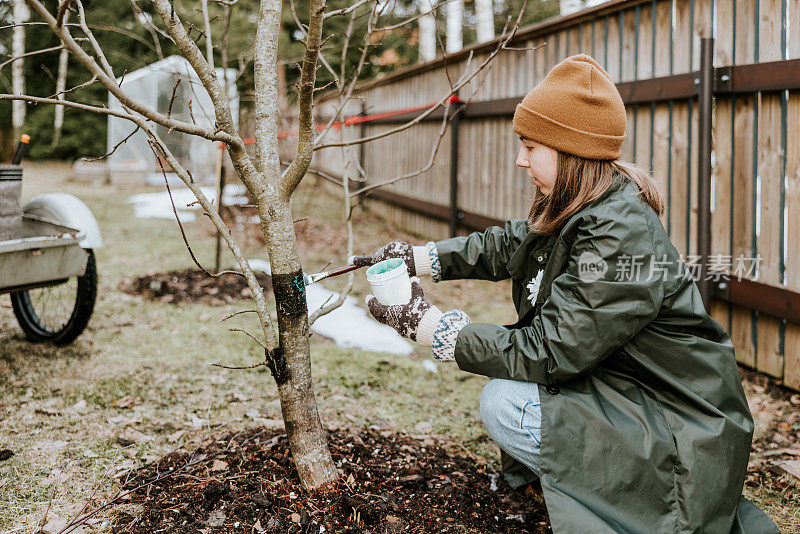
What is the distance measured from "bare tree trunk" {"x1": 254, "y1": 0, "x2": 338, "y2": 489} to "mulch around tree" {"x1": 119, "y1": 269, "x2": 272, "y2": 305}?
3055 millimetres

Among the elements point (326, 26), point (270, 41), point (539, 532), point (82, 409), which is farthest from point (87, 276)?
point (326, 26)

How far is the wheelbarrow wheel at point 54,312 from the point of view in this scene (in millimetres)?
3840

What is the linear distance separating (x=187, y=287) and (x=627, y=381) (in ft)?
13.7

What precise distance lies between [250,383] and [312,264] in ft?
10.2

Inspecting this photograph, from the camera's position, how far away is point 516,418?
6.93 ft

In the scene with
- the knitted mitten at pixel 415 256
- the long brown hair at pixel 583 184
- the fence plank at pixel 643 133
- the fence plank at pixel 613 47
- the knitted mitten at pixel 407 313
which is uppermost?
→ the fence plank at pixel 613 47

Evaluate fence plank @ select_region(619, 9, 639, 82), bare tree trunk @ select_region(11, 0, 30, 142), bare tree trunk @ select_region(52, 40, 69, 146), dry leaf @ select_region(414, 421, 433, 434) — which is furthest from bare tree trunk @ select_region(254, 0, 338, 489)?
bare tree trunk @ select_region(52, 40, 69, 146)

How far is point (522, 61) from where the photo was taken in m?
5.64

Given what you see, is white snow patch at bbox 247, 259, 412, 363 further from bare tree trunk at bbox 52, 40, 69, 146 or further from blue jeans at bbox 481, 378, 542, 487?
bare tree trunk at bbox 52, 40, 69, 146

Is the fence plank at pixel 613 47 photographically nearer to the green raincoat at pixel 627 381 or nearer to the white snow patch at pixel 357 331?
the white snow patch at pixel 357 331

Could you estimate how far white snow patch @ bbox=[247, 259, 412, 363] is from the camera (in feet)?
14.4

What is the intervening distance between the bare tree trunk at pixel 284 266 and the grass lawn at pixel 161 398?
43cm

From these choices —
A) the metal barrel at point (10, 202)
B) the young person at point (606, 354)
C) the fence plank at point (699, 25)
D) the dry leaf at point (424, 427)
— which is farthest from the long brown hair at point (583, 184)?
the metal barrel at point (10, 202)

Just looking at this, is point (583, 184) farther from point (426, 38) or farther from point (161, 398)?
point (426, 38)
